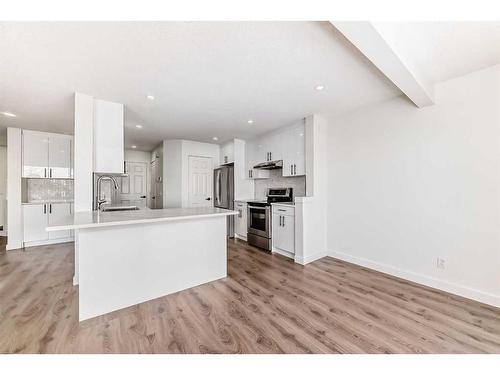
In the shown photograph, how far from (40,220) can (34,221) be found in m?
0.09

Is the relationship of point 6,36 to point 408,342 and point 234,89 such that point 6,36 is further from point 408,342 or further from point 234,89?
point 408,342

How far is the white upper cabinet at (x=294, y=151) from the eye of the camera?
3740mm

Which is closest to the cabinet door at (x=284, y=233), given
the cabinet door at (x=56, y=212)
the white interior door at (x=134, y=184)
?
the cabinet door at (x=56, y=212)

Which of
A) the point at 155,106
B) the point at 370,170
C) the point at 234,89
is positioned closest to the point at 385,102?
the point at 370,170

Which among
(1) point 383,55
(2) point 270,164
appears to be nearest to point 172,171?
(2) point 270,164

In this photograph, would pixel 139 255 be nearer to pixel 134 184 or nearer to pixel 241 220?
pixel 241 220

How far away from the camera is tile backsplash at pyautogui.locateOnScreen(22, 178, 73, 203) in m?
4.52

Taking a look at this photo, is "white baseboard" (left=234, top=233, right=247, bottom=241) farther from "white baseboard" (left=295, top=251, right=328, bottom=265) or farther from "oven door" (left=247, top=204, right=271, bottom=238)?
"white baseboard" (left=295, top=251, right=328, bottom=265)

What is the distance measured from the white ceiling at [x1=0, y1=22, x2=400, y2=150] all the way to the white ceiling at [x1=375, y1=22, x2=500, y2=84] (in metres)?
0.31

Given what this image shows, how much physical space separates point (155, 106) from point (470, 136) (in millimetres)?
3897

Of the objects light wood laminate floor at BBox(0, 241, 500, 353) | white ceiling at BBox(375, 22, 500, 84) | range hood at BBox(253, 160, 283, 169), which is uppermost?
white ceiling at BBox(375, 22, 500, 84)

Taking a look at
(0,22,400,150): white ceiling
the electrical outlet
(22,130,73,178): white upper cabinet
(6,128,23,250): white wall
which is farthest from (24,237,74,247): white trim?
the electrical outlet

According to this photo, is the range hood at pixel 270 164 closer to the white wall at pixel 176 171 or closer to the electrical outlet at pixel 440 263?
the white wall at pixel 176 171

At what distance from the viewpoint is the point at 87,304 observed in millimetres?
1892
